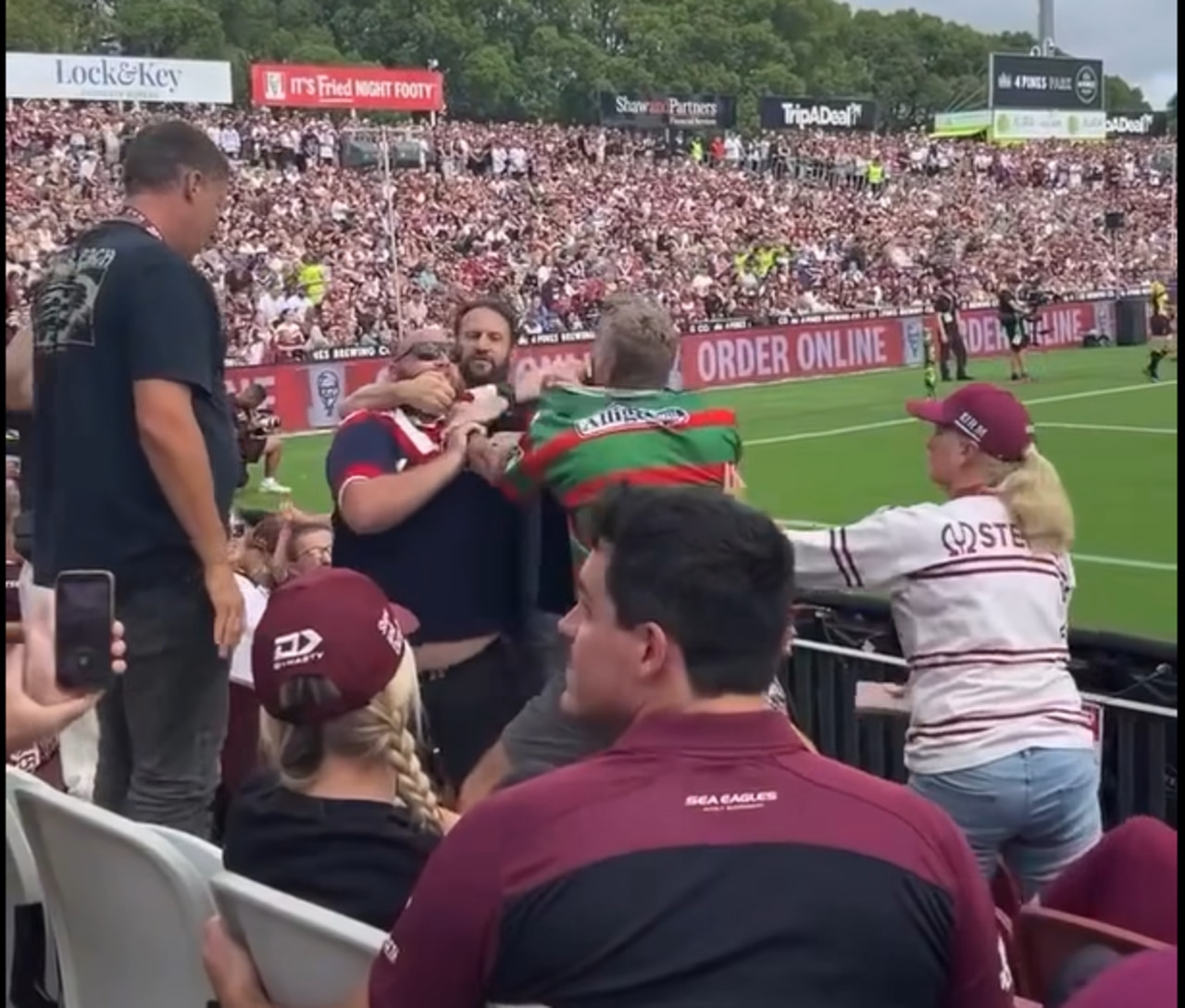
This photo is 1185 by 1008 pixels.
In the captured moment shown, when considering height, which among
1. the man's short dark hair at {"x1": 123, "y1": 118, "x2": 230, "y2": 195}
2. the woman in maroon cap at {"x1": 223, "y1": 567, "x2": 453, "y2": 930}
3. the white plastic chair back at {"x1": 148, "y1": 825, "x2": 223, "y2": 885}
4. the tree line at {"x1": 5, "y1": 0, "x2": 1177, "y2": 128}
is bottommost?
the white plastic chair back at {"x1": 148, "y1": 825, "x2": 223, "y2": 885}

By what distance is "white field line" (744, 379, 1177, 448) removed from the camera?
19703 mm

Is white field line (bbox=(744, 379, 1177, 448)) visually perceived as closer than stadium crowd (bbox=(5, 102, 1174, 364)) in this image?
Yes

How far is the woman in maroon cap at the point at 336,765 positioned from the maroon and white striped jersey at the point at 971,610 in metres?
1.39

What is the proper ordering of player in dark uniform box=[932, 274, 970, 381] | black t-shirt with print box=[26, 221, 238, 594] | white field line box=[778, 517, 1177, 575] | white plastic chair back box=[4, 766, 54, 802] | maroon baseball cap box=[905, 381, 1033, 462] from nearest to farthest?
1. white plastic chair back box=[4, 766, 54, 802]
2. black t-shirt with print box=[26, 221, 238, 594]
3. maroon baseball cap box=[905, 381, 1033, 462]
4. white field line box=[778, 517, 1177, 575]
5. player in dark uniform box=[932, 274, 970, 381]

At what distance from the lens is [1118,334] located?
3281cm

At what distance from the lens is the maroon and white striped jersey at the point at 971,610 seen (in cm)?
402

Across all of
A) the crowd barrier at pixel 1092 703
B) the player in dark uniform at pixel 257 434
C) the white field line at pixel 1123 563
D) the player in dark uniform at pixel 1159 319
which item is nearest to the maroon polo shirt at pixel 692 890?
the crowd barrier at pixel 1092 703

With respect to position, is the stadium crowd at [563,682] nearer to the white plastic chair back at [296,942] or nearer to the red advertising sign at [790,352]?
the white plastic chair back at [296,942]

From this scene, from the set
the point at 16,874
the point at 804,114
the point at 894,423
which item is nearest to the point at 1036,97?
the point at 804,114

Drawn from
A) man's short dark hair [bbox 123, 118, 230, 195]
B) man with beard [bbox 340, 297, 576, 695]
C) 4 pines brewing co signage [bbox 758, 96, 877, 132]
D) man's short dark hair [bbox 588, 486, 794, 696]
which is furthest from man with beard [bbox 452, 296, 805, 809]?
4 pines brewing co signage [bbox 758, 96, 877, 132]

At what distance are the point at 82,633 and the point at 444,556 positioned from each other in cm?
168

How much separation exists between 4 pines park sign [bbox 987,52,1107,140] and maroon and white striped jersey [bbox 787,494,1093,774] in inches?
2124

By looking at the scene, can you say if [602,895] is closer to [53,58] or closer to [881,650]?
[881,650]

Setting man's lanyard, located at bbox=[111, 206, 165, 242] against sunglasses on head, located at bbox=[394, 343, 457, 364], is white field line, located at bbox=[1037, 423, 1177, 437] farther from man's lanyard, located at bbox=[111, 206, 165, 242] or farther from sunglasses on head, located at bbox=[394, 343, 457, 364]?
man's lanyard, located at bbox=[111, 206, 165, 242]
